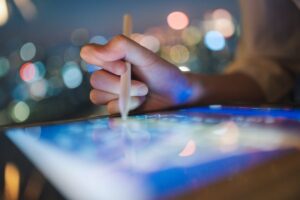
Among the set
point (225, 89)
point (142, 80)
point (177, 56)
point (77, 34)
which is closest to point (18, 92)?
point (177, 56)

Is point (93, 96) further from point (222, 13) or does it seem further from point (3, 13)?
point (222, 13)

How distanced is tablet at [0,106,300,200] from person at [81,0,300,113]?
0.14 m

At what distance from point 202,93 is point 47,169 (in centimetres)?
70

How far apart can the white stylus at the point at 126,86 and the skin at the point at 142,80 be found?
2 cm

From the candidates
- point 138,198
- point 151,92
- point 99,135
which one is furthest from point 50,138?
point 151,92

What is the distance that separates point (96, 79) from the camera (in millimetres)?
831

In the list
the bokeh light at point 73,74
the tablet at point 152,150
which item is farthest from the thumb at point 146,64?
the bokeh light at point 73,74

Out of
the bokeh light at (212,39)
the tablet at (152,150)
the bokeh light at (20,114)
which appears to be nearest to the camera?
the tablet at (152,150)

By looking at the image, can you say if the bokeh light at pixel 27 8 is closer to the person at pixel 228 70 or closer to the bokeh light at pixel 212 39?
the person at pixel 228 70

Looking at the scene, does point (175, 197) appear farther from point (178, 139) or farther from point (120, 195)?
point (178, 139)

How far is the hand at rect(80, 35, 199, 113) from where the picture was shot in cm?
74

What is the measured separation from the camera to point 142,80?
33.2 inches

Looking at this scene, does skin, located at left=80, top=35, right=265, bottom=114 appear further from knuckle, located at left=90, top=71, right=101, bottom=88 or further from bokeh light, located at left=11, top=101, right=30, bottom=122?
bokeh light, located at left=11, top=101, right=30, bottom=122

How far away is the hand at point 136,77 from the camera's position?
744mm
